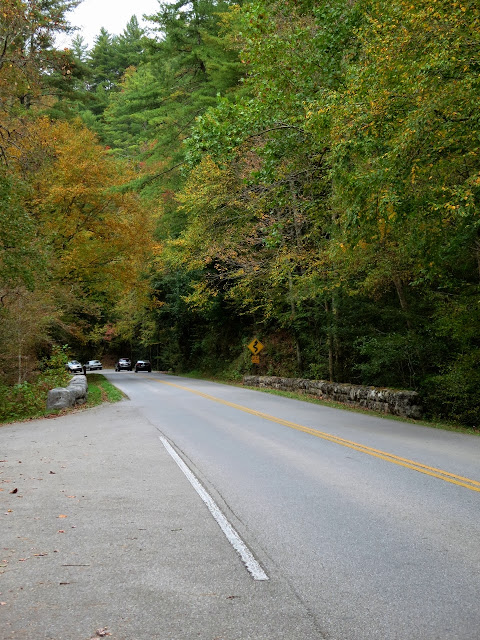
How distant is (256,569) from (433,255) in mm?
9575

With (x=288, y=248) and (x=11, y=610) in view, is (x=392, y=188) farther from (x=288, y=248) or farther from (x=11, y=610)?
(x=288, y=248)

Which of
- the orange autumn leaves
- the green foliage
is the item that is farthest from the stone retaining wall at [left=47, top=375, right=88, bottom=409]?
the orange autumn leaves

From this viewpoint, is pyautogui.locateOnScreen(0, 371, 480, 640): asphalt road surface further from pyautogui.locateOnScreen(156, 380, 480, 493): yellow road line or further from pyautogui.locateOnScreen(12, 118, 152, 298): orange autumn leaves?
pyautogui.locateOnScreen(12, 118, 152, 298): orange autumn leaves

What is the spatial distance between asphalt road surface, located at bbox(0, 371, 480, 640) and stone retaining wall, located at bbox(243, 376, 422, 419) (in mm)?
4885

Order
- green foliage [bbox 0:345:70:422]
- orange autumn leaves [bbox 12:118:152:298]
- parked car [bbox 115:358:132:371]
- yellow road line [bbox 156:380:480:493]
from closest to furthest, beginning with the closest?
yellow road line [bbox 156:380:480:493]
green foliage [bbox 0:345:70:422]
orange autumn leaves [bbox 12:118:152:298]
parked car [bbox 115:358:132:371]

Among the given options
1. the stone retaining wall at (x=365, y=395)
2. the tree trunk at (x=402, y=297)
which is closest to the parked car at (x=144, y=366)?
the stone retaining wall at (x=365, y=395)

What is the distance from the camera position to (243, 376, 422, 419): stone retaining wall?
614 inches

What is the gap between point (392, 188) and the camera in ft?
32.4

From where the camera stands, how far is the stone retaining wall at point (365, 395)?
51.2ft

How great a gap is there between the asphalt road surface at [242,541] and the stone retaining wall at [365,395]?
4885 millimetres

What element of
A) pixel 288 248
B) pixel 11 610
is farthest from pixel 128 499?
pixel 288 248

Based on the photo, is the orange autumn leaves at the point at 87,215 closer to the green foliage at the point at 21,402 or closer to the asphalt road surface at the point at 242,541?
the green foliage at the point at 21,402

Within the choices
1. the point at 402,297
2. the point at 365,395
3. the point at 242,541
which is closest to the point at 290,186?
the point at 402,297

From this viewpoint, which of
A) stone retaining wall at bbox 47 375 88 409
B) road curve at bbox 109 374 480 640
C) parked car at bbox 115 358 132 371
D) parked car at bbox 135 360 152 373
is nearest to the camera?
road curve at bbox 109 374 480 640
